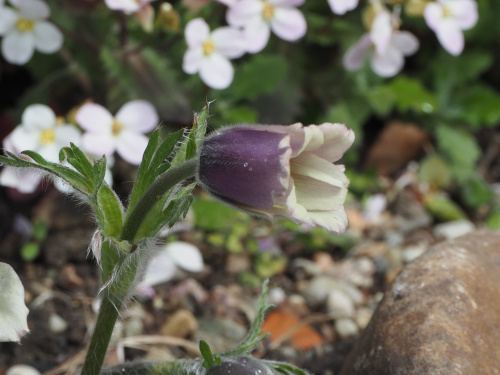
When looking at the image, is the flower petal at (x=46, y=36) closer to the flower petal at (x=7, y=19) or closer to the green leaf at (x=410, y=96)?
the flower petal at (x=7, y=19)

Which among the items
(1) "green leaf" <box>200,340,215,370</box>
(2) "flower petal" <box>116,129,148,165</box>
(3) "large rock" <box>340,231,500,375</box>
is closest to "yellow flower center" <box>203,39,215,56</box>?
(2) "flower petal" <box>116,129,148,165</box>

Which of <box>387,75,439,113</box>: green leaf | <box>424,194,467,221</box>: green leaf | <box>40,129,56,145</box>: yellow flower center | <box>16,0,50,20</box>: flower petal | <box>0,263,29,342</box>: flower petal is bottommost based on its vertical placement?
<box>424,194,467,221</box>: green leaf

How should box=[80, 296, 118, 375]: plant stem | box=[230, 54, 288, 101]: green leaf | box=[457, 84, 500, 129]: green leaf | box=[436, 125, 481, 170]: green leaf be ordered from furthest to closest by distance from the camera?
box=[457, 84, 500, 129]: green leaf
box=[436, 125, 481, 170]: green leaf
box=[230, 54, 288, 101]: green leaf
box=[80, 296, 118, 375]: plant stem

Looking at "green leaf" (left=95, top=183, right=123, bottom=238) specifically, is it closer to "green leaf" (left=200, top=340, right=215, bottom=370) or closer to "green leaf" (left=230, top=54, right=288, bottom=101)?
"green leaf" (left=200, top=340, right=215, bottom=370)

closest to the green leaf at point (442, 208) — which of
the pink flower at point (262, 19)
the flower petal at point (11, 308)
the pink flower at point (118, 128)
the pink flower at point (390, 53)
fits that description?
the pink flower at point (390, 53)

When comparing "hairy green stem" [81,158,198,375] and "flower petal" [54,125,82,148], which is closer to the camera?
"hairy green stem" [81,158,198,375]

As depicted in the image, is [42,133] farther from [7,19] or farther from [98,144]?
[7,19]

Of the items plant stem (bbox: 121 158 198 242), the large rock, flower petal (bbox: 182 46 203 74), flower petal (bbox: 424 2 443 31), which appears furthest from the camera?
flower petal (bbox: 424 2 443 31)

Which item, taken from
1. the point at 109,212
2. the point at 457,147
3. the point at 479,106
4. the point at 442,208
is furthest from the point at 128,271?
the point at 479,106
